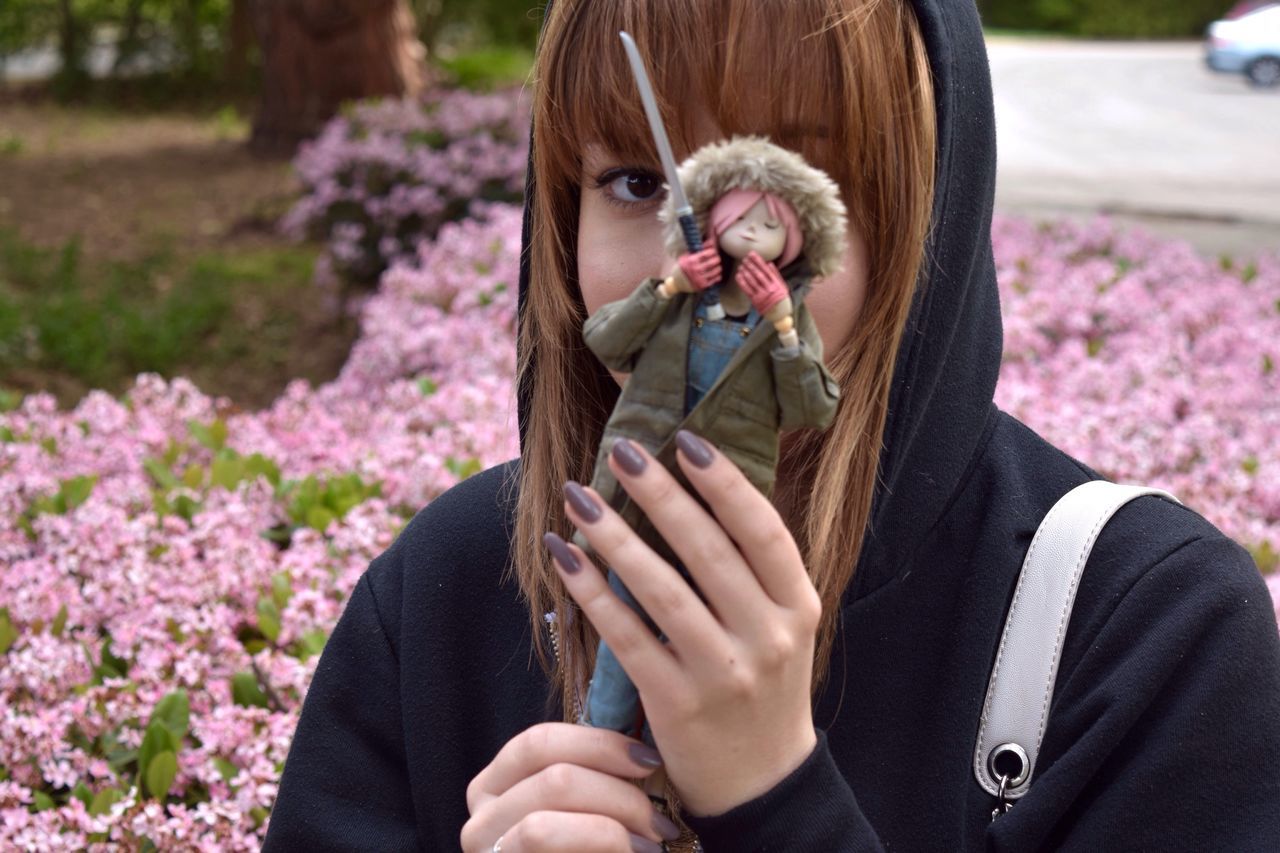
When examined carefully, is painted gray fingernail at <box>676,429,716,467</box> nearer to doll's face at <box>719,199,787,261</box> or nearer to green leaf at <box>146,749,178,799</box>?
doll's face at <box>719,199,787,261</box>

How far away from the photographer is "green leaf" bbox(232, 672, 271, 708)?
2627 millimetres

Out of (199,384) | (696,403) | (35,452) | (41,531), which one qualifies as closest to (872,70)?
(696,403)

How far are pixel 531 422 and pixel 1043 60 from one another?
2959 cm

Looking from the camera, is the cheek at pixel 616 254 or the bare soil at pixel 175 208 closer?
the cheek at pixel 616 254

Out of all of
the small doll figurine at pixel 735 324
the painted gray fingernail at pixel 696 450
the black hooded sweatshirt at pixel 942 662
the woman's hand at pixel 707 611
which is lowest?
the black hooded sweatshirt at pixel 942 662

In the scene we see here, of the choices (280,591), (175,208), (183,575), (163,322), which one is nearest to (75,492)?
(183,575)

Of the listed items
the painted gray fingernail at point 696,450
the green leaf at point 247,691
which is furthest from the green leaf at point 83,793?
the painted gray fingernail at point 696,450

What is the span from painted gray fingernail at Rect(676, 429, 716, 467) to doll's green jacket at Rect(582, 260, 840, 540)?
0.05 ft

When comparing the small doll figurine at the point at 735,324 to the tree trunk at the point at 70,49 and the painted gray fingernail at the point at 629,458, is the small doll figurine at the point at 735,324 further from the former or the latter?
the tree trunk at the point at 70,49

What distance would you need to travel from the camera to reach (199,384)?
8.05 m

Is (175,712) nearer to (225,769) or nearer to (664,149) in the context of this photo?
(225,769)

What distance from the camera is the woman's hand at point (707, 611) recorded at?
1.10m

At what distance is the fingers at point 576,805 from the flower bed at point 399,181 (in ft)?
21.1

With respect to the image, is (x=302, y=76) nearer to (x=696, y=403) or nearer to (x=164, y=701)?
(x=164, y=701)
